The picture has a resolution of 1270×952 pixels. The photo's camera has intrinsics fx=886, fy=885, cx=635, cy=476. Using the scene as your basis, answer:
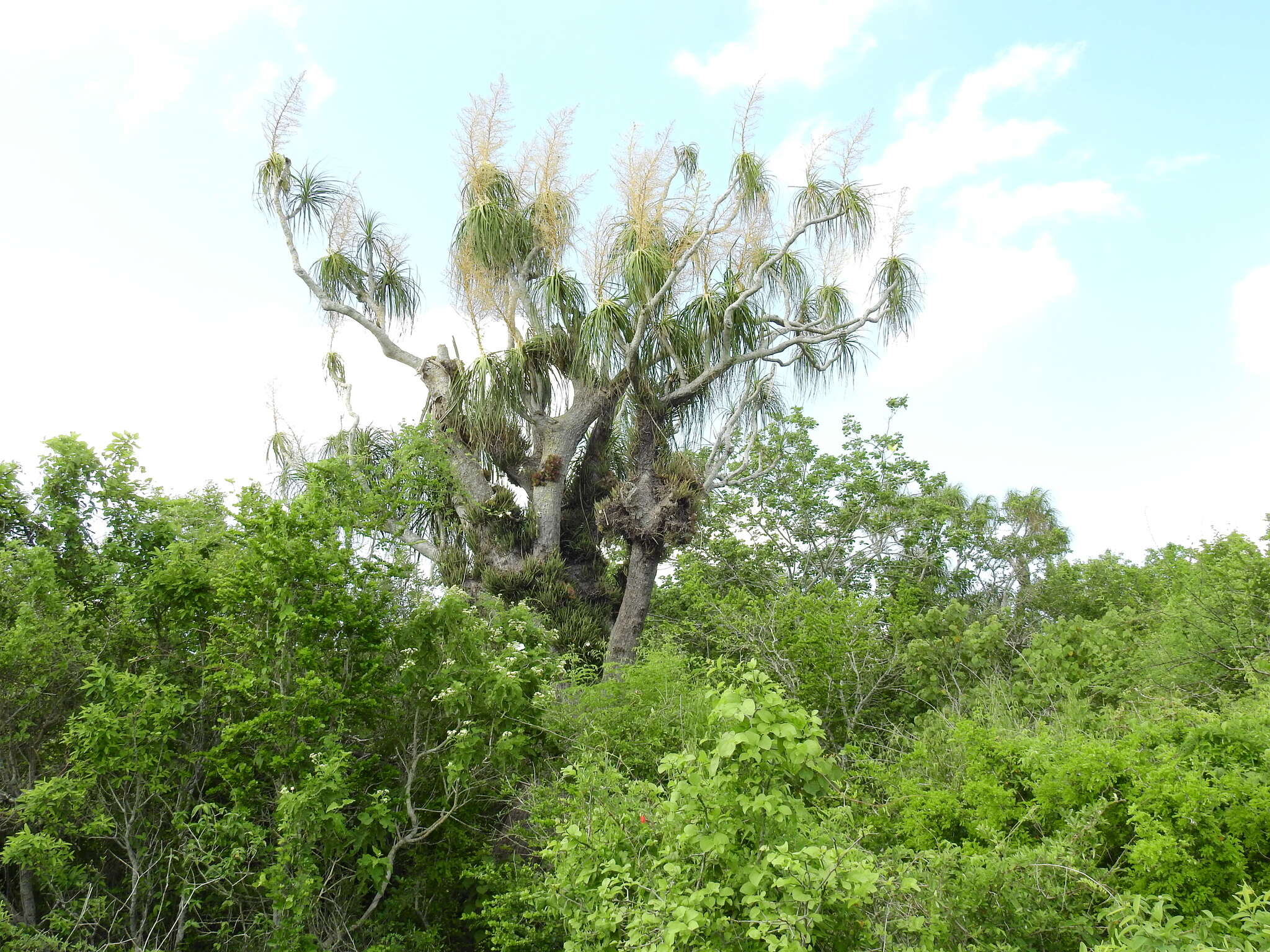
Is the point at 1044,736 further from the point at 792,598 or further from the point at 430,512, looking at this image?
the point at 430,512

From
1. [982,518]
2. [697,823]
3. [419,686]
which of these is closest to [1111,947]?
[697,823]

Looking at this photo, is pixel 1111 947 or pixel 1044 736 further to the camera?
pixel 1044 736

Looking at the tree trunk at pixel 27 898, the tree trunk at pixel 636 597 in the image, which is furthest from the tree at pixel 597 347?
the tree trunk at pixel 27 898

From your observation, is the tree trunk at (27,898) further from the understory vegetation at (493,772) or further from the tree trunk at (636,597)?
the tree trunk at (636,597)

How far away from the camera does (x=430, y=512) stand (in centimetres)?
1236

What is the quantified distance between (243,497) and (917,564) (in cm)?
1178

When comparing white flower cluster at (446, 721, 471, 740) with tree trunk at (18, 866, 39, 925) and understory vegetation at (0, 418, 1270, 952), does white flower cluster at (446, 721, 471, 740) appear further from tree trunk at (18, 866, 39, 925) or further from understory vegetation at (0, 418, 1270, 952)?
tree trunk at (18, 866, 39, 925)

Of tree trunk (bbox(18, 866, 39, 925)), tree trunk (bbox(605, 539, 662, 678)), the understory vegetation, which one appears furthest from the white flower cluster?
tree trunk (bbox(605, 539, 662, 678))

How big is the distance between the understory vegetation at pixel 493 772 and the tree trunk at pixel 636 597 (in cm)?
259

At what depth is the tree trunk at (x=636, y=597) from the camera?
444 inches

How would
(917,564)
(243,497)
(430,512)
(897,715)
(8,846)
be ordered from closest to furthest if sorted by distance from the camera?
(8,846) < (243,497) < (897,715) < (430,512) < (917,564)

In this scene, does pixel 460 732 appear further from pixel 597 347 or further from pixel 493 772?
pixel 597 347

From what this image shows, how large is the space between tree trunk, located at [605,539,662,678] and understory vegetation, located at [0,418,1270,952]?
259 centimetres

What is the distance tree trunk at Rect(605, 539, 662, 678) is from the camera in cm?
1127
